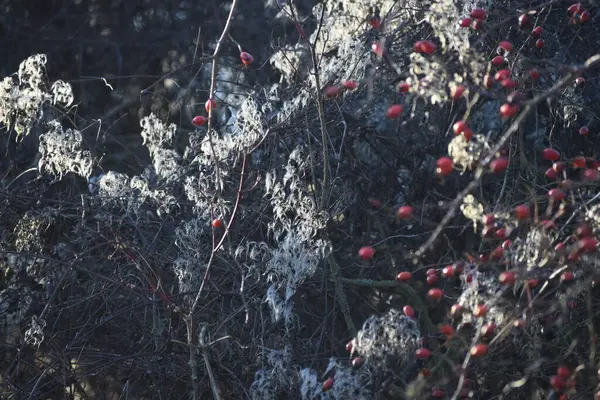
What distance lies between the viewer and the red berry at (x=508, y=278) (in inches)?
111

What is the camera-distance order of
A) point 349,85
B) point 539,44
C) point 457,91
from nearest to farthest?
1. point 457,91
2. point 349,85
3. point 539,44

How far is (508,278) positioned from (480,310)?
0.39 ft

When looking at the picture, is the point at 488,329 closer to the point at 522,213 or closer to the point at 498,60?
the point at 522,213

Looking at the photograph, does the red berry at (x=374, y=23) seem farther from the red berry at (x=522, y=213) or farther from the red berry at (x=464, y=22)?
the red berry at (x=522, y=213)

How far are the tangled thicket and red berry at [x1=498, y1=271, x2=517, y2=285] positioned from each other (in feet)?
1.47

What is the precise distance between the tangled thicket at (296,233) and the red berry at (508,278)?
1.47 feet

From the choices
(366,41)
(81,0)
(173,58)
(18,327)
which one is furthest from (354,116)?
(81,0)

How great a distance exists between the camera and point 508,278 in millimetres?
2830

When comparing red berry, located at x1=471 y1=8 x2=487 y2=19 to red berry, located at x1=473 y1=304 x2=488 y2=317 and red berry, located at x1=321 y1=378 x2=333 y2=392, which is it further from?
red berry, located at x1=321 y1=378 x2=333 y2=392

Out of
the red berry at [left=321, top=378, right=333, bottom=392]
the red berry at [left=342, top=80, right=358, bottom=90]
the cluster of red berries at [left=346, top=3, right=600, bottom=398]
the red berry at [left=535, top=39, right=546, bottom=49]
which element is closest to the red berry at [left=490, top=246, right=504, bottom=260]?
the cluster of red berries at [left=346, top=3, right=600, bottom=398]

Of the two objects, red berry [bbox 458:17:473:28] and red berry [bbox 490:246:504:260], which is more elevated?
red berry [bbox 458:17:473:28]

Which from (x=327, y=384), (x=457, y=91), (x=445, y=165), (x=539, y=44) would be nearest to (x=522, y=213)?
(x=445, y=165)

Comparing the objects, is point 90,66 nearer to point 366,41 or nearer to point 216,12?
point 216,12

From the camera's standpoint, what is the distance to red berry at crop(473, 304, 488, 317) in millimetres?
2820
